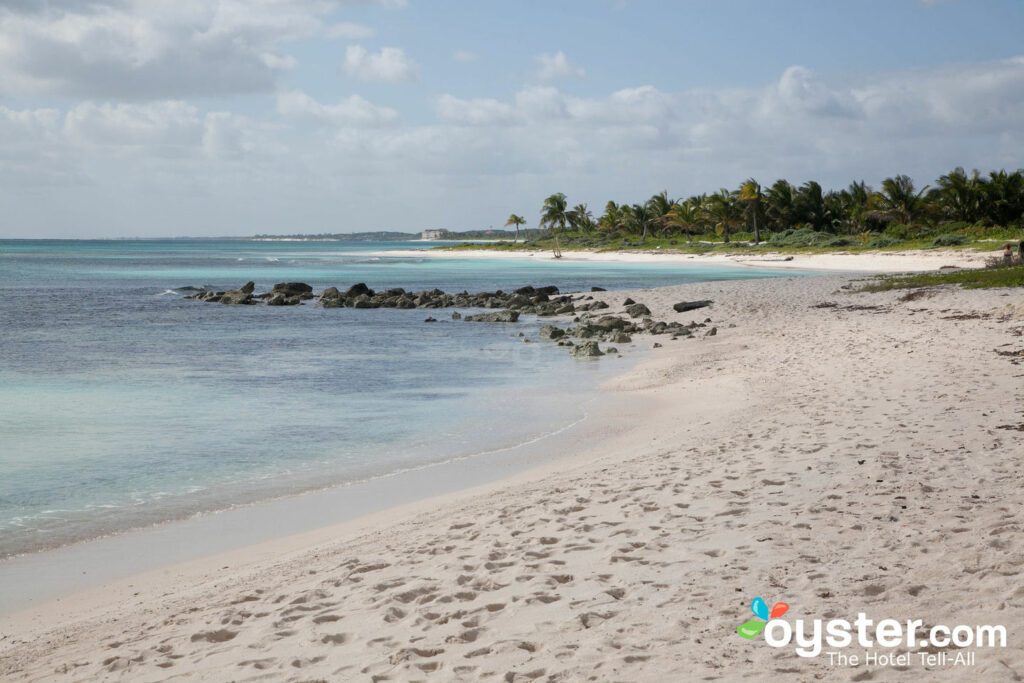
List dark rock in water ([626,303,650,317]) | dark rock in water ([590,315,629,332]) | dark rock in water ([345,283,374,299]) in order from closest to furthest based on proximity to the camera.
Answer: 1. dark rock in water ([590,315,629,332])
2. dark rock in water ([626,303,650,317])
3. dark rock in water ([345,283,374,299])

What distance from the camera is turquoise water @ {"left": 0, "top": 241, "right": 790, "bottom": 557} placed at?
33.8 feet

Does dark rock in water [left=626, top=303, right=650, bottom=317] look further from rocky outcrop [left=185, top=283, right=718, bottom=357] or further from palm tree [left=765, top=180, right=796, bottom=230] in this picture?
palm tree [left=765, top=180, right=796, bottom=230]

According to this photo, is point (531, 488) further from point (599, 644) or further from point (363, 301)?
point (363, 301)

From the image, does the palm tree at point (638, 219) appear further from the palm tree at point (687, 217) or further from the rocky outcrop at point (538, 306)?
the rocky outcrop at point (538, 306)

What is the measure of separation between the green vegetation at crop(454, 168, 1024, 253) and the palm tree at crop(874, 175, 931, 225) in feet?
0.30

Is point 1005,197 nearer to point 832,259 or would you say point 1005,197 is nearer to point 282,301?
point 832,259

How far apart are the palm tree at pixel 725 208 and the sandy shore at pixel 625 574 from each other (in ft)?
274

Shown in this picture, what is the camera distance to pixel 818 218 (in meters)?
88.8

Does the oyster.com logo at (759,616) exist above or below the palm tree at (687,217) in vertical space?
below

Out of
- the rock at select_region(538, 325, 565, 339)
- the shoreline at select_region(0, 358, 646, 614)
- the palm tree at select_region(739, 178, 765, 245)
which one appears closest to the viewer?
the shoreline at select_region(0, 358, 646, 614)

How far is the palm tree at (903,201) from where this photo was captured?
7469 centimetres

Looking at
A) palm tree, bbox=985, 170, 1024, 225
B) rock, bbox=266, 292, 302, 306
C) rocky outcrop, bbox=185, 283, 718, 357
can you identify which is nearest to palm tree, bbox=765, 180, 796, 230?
palm tree, bbox=985, 170, 1024, 225

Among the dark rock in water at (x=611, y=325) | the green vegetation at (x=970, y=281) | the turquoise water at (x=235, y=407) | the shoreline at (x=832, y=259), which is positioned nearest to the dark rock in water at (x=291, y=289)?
the turquoise water at (x=235, y=407)

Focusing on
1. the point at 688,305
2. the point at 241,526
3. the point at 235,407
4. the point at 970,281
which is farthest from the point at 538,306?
the point at 241,526
